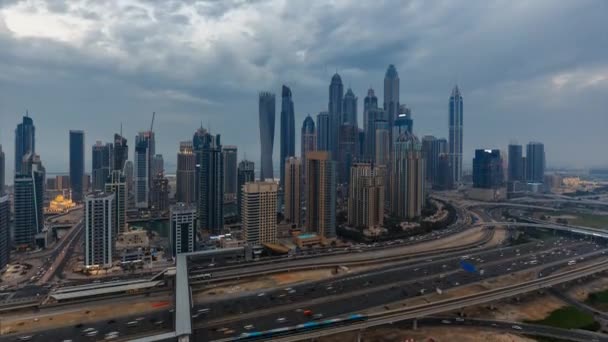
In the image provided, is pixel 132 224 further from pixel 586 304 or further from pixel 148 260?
pixel 586 304

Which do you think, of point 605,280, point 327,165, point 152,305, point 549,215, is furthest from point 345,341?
point 549,215

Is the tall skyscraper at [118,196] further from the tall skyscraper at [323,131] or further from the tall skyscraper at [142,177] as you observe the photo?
the tall skyscraper at [323,131]

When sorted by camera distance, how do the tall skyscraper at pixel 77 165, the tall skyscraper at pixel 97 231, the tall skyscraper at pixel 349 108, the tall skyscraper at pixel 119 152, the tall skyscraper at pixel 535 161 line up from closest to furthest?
the tall skyscraper at pixel 97 231 < the tall skyscraper at pixel 119 152 < the tall skyscraper at pixel 77 165 < the tall skyscraper at pixel 535 161 < the tall skyscraper at pixel 349 108

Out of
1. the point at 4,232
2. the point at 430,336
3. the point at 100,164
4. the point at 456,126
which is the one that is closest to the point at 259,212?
the point at 430,336

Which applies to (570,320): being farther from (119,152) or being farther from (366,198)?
(119,152)

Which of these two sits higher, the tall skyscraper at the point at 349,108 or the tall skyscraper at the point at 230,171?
the tall skyscraper at the point at 349,108

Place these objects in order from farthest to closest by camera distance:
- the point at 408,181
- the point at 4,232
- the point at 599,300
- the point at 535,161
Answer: the point at 535,161
the point at 408,181
the point at 4,232
the point at 599,300

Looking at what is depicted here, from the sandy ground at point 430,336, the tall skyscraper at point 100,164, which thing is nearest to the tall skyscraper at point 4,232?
the sandy ground at point 430,336

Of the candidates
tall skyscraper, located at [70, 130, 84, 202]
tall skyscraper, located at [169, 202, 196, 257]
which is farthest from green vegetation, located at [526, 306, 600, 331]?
tall skyscraper, located at [70, 130, 84, 202]
